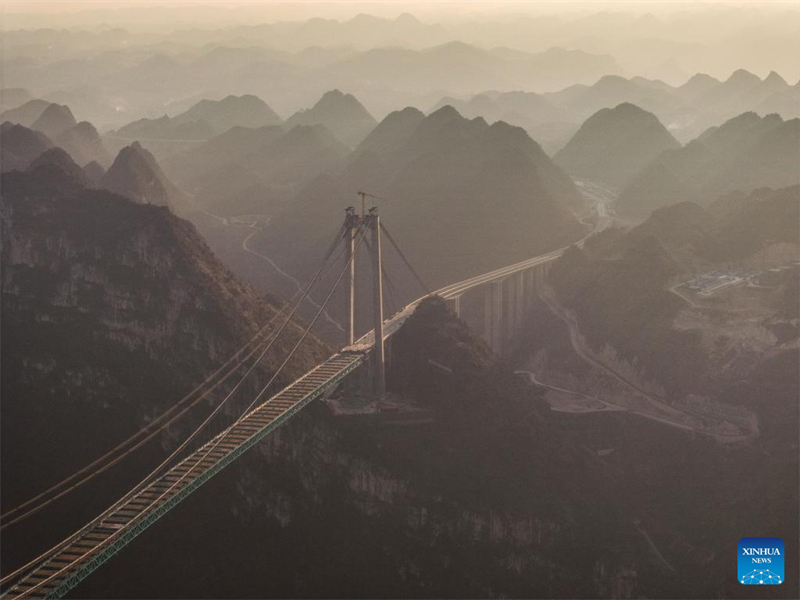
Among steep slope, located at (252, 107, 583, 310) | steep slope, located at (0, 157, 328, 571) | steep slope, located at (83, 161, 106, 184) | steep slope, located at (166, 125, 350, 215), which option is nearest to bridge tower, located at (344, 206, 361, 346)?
steep slope, located at (0, 157, 328, 571)

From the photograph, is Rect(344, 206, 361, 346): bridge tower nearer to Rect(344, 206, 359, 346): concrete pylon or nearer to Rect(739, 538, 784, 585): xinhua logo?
Rect(344, 206, 359, 346): concrete pylon

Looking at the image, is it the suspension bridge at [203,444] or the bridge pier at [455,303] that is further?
the bridge pier at [455,303]

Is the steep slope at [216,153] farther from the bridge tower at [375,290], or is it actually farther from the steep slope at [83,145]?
the bridge tower at [375,290]

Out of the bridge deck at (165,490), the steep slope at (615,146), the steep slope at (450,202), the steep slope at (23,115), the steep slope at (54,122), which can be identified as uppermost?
the steep slope at (23,115)

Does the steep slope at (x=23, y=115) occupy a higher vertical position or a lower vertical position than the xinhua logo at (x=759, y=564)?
higher

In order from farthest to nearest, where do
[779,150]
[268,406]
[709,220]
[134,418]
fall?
1. [779,150]
2. [709,220]
3. [134,418]
4. [268,406]

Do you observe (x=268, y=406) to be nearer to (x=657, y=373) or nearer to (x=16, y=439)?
(x=16, y=439)

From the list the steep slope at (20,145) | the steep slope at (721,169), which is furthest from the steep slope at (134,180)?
the steep slope at (721,169)

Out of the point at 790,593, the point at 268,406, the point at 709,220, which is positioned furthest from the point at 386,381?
the point at 709,220
